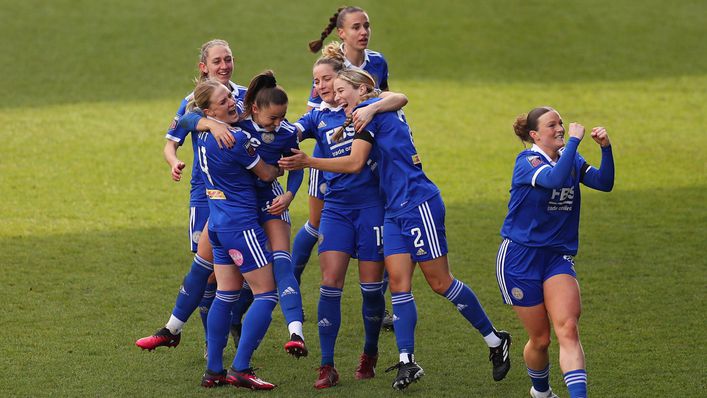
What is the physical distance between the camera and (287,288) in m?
6.54

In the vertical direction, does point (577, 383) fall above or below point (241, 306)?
below

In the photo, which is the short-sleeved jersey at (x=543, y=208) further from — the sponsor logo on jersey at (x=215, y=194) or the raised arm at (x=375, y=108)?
the sponsor logo on jersey at (x=215, y=194)

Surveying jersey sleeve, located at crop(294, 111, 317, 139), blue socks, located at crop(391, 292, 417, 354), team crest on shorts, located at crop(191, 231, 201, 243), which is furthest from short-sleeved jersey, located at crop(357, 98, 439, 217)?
team crest on shorts, located at crop(191, 231, 201, 243)

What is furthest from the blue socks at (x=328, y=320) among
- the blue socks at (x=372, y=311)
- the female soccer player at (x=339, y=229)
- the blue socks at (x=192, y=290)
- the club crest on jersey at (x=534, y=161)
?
the club crest on jersey at (x=534, y=161)

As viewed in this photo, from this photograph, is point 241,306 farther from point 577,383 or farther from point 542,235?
point 577,383

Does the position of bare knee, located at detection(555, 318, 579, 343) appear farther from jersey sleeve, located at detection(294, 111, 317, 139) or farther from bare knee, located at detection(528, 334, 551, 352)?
jersey sleeve, located at detection(294, 111, 317, 139)

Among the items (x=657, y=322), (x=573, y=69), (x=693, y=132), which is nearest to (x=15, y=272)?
(x=657, y=322)

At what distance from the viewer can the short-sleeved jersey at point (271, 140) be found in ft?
21.8

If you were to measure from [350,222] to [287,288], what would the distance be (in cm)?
63

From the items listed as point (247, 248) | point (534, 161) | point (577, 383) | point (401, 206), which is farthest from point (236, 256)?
point (577, 383)

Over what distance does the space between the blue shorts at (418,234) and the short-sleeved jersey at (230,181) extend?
2.76 feet

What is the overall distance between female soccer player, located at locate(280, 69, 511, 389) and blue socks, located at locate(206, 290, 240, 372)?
1.00m

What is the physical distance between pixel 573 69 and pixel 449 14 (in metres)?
3.49

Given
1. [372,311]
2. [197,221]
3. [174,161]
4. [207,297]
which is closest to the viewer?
[372,311]
